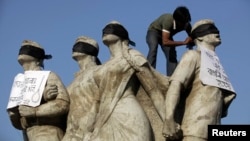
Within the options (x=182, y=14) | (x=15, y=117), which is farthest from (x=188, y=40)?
(x=15, y=117)

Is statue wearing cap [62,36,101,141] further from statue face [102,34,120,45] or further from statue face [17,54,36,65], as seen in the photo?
statue face [17,54,36,65]

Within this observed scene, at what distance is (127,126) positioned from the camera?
10336 millimetres

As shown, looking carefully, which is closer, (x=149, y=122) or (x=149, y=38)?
(x=149, y=122)

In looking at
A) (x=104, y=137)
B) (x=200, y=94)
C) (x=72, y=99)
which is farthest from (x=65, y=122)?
(x=200, y=94)

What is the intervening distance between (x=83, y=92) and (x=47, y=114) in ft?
2.16

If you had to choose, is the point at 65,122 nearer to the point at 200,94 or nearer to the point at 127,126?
the point at 127,126

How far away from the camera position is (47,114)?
1106cm

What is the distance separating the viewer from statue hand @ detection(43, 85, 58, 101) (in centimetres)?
1126

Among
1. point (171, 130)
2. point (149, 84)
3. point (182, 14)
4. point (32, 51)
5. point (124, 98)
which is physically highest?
point (182, 14)

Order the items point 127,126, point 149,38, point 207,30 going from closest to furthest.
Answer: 1. point 127,126
2. point 207,30
3. point 149,38

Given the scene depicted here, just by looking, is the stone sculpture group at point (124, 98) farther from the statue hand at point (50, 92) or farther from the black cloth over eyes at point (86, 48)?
A: the black cloth over eyes at point (86, 48)

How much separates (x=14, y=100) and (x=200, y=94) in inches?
113

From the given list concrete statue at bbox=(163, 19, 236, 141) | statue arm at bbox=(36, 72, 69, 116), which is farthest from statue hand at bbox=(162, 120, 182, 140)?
statue arm at bbox=(36, 72, 69, 116)

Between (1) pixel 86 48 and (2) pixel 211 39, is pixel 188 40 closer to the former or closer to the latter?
(2) pixel 211 39
